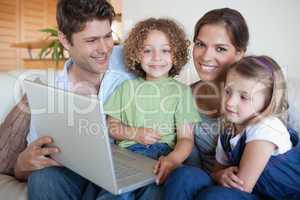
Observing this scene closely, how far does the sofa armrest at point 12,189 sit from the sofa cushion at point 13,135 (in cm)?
6

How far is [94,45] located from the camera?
1187mm

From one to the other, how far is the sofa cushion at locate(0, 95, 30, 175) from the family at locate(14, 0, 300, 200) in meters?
0.06

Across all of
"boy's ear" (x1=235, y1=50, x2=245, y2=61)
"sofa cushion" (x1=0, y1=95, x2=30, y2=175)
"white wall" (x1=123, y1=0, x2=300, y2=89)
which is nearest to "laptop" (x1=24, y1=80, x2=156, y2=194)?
"sofa cushion" (x1=0, y1=95, x2=30, y2=175)

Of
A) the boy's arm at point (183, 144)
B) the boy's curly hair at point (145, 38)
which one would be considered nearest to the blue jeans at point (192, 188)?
the boy's arm at point (183, 144)

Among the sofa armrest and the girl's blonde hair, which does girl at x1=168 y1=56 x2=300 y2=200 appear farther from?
the sofa armrest

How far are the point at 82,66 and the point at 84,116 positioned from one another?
624 mm

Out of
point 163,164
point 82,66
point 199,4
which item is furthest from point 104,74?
point 199,4

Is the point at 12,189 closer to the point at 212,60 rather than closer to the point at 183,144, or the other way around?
the point at 183,144

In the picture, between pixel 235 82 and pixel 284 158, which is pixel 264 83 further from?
pixel 284 158

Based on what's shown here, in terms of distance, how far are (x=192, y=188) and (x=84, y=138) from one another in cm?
29

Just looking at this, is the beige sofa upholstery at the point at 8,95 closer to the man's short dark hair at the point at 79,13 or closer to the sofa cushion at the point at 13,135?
the sofa cushion at the point at 13,135

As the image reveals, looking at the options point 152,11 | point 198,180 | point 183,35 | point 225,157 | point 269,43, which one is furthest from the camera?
point 152,11

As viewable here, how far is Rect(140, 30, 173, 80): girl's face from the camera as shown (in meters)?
1.09

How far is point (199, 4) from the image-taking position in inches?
62.5
